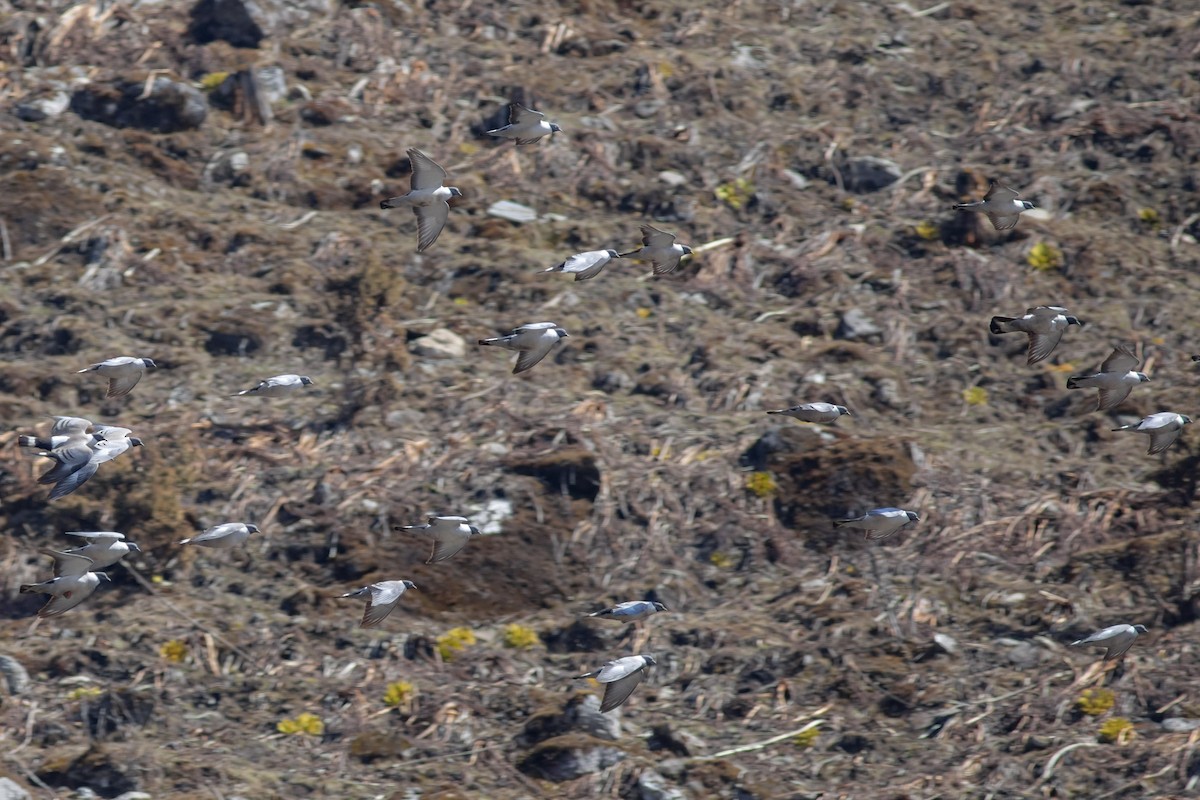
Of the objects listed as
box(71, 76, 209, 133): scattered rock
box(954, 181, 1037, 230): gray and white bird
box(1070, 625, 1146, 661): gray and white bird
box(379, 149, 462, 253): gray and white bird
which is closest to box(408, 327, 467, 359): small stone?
box(379, 149, 462, 253): gray and white bird

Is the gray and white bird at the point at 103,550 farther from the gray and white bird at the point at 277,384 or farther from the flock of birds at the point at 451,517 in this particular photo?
the gray and white bird at the point at 277,384

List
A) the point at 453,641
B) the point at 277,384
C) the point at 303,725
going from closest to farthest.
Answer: the point at 303,725 → the point at 453,641 → the point at 277,384

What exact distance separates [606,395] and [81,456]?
6.75 meters

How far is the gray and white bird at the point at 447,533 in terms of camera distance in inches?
583

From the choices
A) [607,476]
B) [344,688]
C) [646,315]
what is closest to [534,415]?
[607,476]

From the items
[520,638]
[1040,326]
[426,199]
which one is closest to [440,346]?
[426,199]

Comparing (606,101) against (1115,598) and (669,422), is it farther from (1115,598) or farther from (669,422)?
(1115,598)

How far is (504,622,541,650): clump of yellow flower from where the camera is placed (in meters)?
16.0

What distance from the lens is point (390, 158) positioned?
22734 millimetres

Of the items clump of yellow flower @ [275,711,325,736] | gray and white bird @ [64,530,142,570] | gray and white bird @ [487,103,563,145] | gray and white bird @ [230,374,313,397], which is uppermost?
gray and white bird @ [487,103,563,145]

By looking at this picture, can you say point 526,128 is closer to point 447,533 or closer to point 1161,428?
point 447,533

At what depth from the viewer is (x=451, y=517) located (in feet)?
51.3

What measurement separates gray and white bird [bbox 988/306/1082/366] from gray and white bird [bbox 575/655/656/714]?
4.97 m

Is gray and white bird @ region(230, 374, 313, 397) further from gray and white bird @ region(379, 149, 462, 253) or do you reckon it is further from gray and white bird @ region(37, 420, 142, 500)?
gray and white bird @ region(379, 149, 462, 253)
